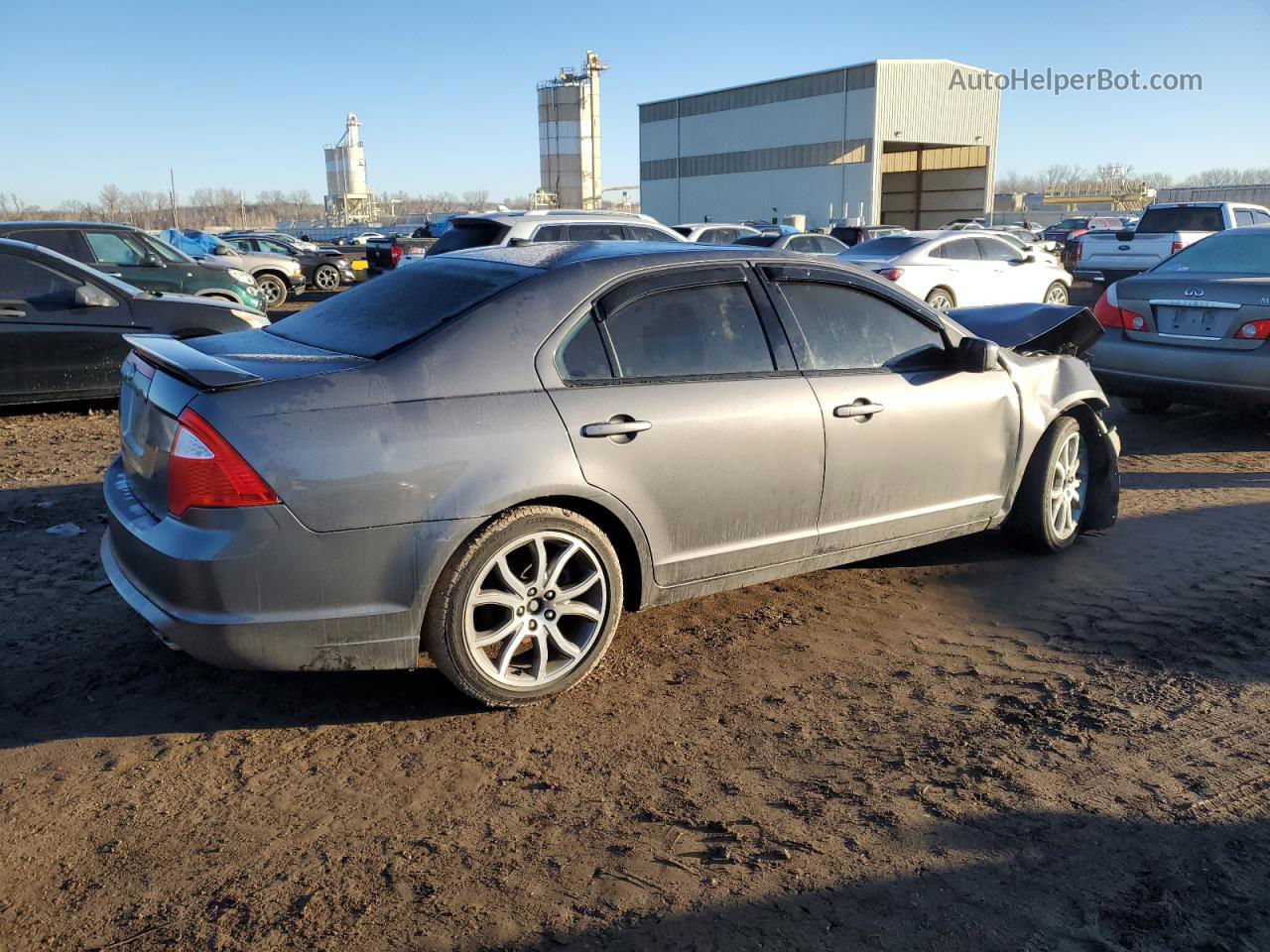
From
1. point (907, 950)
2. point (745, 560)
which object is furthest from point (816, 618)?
point (907, 950)

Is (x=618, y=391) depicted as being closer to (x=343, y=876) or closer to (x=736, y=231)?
(x=343, y=876)

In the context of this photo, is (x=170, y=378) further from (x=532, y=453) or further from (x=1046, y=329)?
(x=1046, y=329)

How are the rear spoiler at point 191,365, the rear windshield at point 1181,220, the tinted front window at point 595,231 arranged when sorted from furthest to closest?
the rear windshield at point 1181,220 → the tinted front window at point 595,231 → the rear spoiler at point 191,365

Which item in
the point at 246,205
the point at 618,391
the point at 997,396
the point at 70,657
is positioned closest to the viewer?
the point at 618,391

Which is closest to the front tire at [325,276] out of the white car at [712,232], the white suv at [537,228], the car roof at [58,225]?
the white car at [712,232]

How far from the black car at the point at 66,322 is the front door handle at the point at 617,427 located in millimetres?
6431

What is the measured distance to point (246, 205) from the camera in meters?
149

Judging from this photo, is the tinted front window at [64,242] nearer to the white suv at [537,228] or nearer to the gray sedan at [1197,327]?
the white suv at [537,228]

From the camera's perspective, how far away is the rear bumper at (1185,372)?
7223 mm

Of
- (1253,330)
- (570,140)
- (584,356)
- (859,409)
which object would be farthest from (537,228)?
(570,140)

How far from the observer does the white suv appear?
1146cm

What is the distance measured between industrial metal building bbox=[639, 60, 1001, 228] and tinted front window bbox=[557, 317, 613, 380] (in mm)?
50721

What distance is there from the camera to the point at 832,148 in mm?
53906

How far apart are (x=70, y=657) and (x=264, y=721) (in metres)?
0.99
